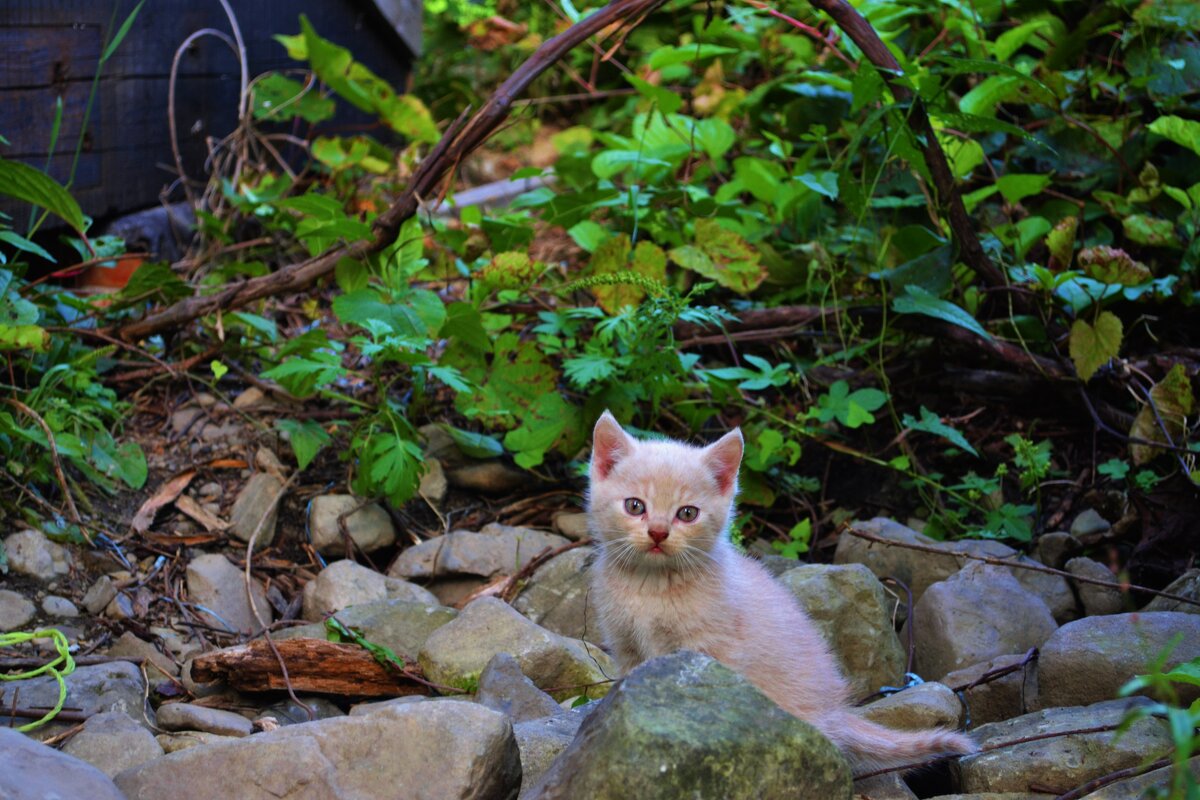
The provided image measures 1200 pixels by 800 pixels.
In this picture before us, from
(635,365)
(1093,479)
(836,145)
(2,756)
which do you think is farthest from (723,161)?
(2,756)

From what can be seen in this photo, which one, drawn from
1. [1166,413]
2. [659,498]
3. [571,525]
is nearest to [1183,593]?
[1166,413]

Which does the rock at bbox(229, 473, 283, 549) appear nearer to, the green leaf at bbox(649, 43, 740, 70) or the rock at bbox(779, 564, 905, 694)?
the rock at bbox(779, 564, 905, 694)

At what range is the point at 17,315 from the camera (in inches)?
141

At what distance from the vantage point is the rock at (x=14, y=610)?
10.3ft

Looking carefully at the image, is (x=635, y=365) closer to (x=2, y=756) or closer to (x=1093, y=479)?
(x=1093, y=479)

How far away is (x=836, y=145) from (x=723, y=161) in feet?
2.11

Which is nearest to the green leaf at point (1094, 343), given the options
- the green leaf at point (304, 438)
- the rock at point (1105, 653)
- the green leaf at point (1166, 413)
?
the green leaf at point (1166, 413)

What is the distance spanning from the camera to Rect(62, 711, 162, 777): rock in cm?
247

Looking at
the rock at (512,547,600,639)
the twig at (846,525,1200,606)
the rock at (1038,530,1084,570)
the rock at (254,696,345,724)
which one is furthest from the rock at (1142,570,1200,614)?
the rock at (254,696,345,724)

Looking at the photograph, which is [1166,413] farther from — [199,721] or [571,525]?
[199,721]

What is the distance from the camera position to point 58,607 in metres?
3.29

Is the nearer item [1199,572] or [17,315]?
[1199,572]

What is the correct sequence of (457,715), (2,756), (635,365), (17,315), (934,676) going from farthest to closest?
(635,365)
(17,315)
(934,676)
(457,715)
(2,756)

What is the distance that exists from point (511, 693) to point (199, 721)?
800 millimetres
